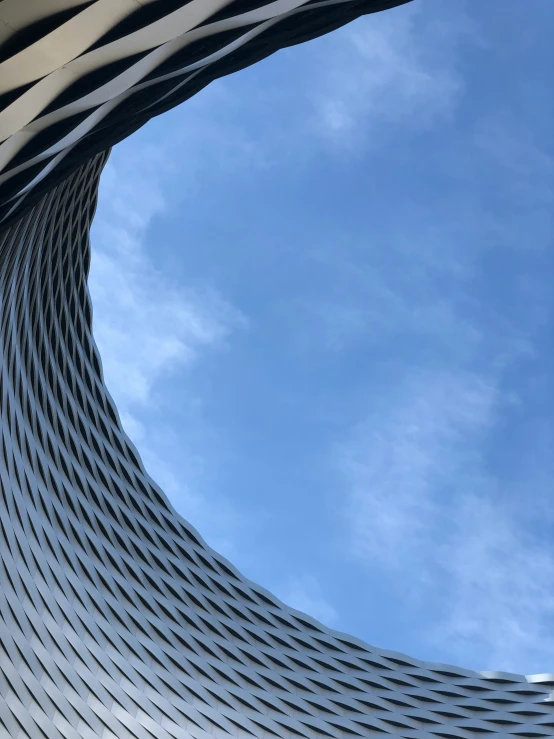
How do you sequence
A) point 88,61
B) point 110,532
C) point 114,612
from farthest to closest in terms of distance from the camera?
point 110,532, point 114,612, point 88,61

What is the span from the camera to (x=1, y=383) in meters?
29.3

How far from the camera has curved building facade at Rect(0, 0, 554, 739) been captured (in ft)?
38.2

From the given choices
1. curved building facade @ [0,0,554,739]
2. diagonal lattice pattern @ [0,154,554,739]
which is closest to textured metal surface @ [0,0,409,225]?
curved building facade @ [0,0,554,739]

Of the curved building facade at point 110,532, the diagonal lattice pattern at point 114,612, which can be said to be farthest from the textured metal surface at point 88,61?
the diagonal lattice pattern at point 114,612

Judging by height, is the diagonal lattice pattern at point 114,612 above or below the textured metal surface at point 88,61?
above

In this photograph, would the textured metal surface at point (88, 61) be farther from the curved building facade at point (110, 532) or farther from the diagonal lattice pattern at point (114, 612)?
the diagonal lattice pattern at point (114, 612)

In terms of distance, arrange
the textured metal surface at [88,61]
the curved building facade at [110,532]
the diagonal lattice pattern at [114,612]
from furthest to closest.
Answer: the diagonal lattice pattern at [114,612] < the curved building facade at [110,532] < the textured metal surface at [88,61]

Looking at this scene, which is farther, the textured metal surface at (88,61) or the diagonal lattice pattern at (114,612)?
the diagonal lattice pattern at (114,612)

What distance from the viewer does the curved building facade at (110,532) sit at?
11.6 metres

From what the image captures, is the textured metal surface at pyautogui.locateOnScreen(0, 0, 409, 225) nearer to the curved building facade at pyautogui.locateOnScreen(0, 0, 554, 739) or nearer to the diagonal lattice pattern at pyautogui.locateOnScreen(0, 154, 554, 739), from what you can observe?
the curved building facade at pyautogui.locateOnScreen(0, 0, 554, 739)

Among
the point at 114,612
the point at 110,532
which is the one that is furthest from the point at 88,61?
the point at 110,532

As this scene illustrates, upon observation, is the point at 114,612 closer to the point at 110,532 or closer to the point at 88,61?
the point at 110,532

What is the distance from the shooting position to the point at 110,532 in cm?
3919

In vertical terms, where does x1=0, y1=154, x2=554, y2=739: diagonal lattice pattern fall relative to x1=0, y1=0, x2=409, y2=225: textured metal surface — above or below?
above
